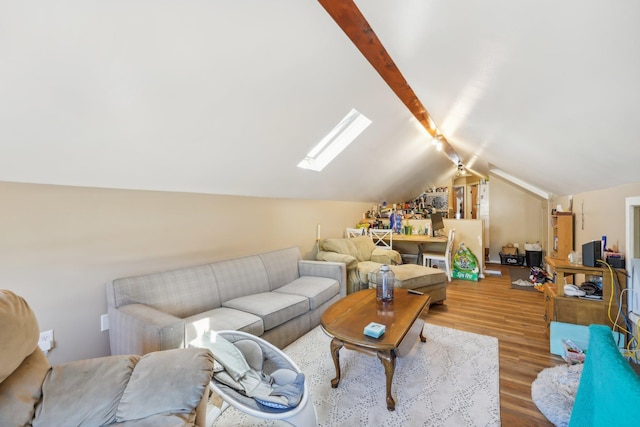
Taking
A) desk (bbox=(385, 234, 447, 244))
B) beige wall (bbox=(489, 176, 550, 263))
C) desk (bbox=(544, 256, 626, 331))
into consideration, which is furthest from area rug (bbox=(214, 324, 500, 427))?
beige wall (bbox=(489, 176, 550, 263))

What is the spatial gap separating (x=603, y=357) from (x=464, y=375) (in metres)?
1.74

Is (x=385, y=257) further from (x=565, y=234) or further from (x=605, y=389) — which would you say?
(x=605, y=389)

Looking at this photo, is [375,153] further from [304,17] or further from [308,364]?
[308,364]

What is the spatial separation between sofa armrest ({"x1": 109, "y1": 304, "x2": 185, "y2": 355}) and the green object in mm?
4853

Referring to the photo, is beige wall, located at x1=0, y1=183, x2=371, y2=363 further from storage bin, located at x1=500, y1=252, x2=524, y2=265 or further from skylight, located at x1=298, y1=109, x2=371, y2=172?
storage bin, located at x1=500, y1=252, x2=524, y2=265

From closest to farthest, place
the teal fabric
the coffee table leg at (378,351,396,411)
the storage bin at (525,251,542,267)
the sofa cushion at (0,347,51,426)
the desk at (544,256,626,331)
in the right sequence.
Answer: the teal fabric < the sofa cushion at (0,347,51,426) < the coffee table leg at (378,351,396,411) < the desk at (544,256,626,331) < the storage bin at (525,251,542,267)

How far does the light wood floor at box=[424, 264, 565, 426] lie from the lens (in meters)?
1.82

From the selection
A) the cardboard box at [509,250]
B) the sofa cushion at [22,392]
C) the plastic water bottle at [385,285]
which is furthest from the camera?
the cardboard box at [509,250]

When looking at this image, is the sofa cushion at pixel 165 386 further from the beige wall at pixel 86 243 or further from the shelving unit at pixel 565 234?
the shelving unit at pixel 565 234

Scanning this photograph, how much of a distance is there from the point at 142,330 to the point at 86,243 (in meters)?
0.86

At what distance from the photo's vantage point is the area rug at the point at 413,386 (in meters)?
1.70

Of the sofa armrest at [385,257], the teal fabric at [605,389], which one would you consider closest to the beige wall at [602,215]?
the teal fabric at [605,389]

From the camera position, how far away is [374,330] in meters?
1.88

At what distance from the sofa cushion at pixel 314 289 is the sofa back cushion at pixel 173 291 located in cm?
82
